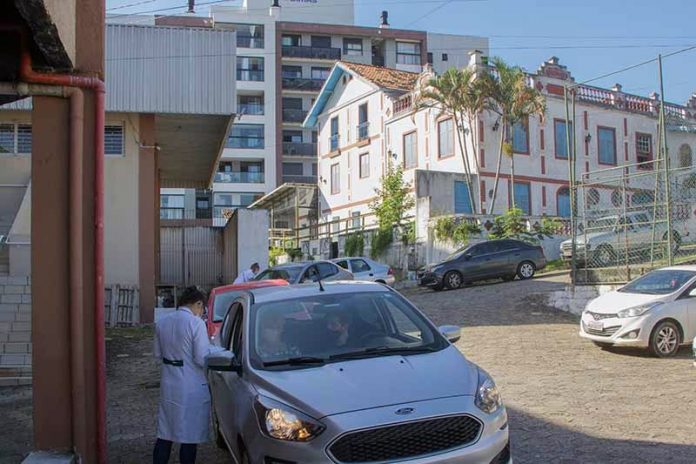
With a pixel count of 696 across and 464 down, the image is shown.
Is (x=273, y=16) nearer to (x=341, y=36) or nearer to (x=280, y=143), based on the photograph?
(x=341, y=36)

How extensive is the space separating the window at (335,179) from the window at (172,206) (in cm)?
1625

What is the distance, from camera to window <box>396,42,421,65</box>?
2274 inches

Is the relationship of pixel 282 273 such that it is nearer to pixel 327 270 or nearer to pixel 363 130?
pixel 327 270

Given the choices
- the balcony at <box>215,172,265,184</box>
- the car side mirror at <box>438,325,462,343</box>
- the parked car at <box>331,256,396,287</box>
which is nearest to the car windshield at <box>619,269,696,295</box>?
the car side mirror at <box>438,325,462,343</box>

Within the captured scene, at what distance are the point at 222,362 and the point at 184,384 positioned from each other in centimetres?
69

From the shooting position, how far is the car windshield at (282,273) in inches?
715

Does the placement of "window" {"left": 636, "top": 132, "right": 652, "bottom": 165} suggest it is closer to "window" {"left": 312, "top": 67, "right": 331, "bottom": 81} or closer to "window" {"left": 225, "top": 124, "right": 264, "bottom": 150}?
"window" {"left": 312, "top": 67, "right": 331, "bottom": 81}

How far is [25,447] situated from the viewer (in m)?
7.48

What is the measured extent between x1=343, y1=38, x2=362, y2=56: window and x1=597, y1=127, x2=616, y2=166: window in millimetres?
26121

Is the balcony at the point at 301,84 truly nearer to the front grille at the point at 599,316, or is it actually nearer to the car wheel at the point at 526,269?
the car wheel at the point at 526,269

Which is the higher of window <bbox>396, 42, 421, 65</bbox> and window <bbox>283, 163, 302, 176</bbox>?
window <bbox>396, 42, 421, 65</bbox>

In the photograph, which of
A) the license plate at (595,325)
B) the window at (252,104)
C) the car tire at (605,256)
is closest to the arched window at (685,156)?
the car tire at (605,256)

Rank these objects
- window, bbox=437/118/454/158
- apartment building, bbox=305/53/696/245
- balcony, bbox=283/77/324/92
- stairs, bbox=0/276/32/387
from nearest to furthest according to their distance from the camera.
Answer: stairs, bbox=0/276/32/387 → apartment building, bbox=305/53/696/245 → window, bbox=437/118/454/158 → balcony, bbox=283/77/324/92

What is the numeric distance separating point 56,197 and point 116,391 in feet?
17.1
